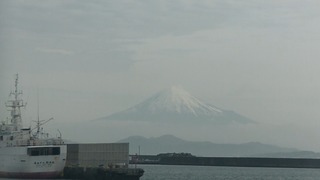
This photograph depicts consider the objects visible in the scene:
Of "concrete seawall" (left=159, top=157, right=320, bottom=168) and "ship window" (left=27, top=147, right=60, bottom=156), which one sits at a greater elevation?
"concrete seawall" (left=159, top=157, right=320, bottom=168)

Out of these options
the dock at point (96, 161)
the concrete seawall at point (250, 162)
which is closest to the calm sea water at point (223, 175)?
the dock at point (96, 161)

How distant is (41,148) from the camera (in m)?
57.7

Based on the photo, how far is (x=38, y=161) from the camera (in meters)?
57.6

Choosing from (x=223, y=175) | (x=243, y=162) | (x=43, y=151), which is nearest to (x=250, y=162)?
(x=243, y=162)

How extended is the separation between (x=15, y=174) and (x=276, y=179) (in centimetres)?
3234

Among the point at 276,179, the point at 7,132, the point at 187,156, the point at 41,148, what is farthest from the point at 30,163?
the point at 187,156

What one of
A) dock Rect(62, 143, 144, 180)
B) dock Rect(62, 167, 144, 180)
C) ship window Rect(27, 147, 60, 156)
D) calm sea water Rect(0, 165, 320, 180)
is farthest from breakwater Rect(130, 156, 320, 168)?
ship window Rect(27, 147, 60, 156)

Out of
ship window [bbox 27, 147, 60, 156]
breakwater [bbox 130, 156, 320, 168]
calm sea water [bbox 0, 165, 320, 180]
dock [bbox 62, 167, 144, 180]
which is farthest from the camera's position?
breakwater [bbox 130, 156, 320, 168]

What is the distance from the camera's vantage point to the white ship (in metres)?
57.6

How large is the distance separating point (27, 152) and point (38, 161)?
1.32 metres

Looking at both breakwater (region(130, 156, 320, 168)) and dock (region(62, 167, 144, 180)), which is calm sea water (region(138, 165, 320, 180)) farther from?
breakwater (region(130, 156, 320, 168))

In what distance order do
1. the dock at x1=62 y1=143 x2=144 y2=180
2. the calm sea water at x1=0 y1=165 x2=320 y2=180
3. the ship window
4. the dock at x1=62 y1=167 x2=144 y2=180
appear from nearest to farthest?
the dock at x1=62 y1=167 x2=144 y2=180 < the dock at x1=62 y1=143 x2=144 y2=180 < the ship window < the calm sea water at x1=0 y1=165 x2=320 y2=180

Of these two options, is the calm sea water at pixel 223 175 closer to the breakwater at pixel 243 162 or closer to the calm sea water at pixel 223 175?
the calm sea water at pixel 223 175

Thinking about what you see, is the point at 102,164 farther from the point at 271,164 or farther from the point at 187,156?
the point at 187,156
